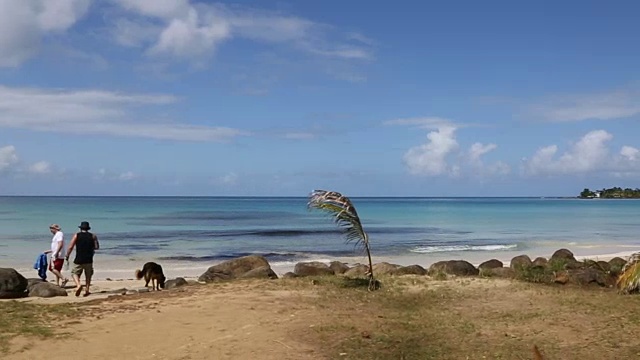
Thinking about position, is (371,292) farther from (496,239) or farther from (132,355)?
(496,239)

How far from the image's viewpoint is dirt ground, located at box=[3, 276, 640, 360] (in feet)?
29.1

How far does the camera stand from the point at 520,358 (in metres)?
8.46

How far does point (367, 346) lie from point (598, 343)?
10.7 ft

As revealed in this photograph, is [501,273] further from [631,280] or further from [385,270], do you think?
[631,280]

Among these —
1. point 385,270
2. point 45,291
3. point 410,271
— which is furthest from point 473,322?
point 45,291

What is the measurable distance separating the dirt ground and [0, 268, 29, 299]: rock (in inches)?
127

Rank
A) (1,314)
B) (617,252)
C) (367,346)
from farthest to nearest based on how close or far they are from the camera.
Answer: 1. (617,252)
2. (1,314)
3. (367,346)

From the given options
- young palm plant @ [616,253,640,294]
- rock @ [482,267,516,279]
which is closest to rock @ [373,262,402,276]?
rock @ [482,267,516,279]

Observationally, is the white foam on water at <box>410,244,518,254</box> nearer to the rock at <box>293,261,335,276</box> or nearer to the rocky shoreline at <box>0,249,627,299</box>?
the rocky shoreline at <box>0,249,627,299</box>

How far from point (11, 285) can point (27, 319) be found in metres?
4.39

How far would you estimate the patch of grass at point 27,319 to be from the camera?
31.4ft

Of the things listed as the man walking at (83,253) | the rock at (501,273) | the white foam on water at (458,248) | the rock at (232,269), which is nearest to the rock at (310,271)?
the rock at (232,269)

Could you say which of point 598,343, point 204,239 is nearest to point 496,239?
point 204,239

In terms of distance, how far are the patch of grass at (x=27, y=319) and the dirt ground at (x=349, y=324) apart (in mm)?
181
